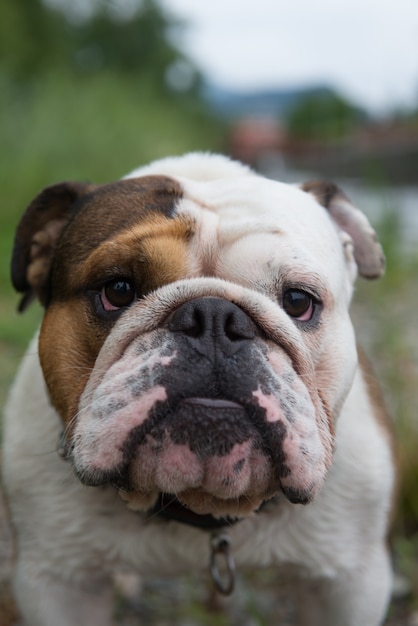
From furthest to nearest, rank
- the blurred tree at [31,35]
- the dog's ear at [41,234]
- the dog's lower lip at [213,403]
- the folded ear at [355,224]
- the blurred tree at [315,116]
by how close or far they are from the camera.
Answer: the blurred tree at [315,116], the blurred tree at [31,35], the folded ear at [355,224], the dog's ear at [41,234], the dog's lower lip at [213,403]

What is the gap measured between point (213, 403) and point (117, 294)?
1.55ft

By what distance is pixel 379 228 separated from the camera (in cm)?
651

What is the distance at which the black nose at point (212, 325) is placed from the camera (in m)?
1.71

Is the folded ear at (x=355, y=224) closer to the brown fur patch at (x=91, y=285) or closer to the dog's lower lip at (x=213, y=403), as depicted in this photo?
the brown fur patch at (x=91, y=285)

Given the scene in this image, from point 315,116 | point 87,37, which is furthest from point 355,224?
point 315,116

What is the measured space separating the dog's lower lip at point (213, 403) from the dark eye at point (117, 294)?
0.41 meters

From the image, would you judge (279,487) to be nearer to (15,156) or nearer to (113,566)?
(113,566)

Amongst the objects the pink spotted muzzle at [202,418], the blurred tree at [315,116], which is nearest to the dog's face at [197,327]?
the pink spotted muzzle at [202,418]

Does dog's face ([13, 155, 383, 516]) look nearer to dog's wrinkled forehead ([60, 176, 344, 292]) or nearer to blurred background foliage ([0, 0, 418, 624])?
dog's wrinkled forehead ([60, 176, 344, 292])

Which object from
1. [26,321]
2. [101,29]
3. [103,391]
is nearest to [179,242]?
[103,391]

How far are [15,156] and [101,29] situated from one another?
78.9 feet

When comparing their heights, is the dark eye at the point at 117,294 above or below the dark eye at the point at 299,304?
below

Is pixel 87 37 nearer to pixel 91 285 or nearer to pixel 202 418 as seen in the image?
pixel 91 285

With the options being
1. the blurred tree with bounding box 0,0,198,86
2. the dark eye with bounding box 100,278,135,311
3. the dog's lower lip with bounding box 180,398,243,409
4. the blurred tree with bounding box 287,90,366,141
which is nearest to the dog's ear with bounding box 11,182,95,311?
the dark eye with bounding box 100,278,135,311
